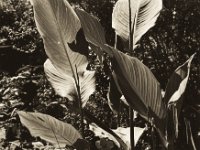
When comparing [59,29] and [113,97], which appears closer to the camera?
[59,29]

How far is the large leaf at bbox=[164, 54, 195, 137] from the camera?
49.9 inches

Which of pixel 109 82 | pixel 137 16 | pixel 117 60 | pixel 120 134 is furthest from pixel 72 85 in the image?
pixel 117 60

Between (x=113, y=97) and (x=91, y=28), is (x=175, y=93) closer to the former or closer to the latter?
(x=91, y=28)

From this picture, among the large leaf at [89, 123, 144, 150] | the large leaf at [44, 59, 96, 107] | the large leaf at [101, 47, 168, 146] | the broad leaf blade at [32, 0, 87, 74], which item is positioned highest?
the broad leaf blade at [32, 0, 87, 74]

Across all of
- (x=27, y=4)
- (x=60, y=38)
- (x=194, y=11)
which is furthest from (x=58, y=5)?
(x=27, y=4)

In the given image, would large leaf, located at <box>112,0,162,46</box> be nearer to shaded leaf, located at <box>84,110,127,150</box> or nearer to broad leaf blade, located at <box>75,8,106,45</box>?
broad leaf blade, located at <box>75,8,106,45</box>

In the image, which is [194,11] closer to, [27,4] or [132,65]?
[27,4]

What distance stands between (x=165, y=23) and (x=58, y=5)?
2726mm

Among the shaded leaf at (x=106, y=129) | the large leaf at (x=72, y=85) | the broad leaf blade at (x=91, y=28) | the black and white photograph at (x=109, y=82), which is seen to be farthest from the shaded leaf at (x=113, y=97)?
the broad leaf blade at (x=91, y=28)

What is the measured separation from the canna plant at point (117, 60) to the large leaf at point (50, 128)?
0.11 metres

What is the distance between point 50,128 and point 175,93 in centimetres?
55

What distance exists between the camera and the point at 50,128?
1558 millimetres

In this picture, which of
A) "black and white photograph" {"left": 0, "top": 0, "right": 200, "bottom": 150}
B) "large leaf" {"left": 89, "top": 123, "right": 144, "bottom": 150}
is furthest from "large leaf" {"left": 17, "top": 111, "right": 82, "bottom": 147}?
"large leaf" {"left": 89, "top": 123, "right": 144, "bottom": 150}

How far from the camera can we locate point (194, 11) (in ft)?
13.4
